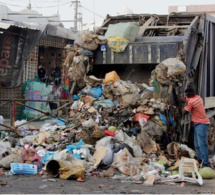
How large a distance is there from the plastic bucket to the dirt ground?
9cm

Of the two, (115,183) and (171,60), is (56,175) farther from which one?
(171,60)

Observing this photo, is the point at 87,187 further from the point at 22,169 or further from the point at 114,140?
the point at 114,140

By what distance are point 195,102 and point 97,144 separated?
158 centimetres

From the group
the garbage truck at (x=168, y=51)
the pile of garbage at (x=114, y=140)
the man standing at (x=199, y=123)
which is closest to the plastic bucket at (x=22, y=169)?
the pile of garbage at (x=114, y=140)

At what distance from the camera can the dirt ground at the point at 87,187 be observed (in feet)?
14.7

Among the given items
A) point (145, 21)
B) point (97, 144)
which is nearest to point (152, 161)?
point (97, 144)

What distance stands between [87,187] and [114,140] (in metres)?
1.53

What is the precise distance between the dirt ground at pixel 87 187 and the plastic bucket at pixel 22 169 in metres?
0.09

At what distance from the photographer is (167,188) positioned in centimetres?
482

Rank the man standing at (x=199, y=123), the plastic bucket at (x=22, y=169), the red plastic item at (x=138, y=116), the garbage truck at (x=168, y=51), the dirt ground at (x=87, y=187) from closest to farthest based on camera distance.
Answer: the dirt ground at (x=87, y=187), the plastic bucket at (x=22, y=169), the man standing at (x=199, y=123), the red plastic item at (x=138, y=116), the garbage truck at (x=168, y=51)

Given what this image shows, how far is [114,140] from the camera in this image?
243 inches

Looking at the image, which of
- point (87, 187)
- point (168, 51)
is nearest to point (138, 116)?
point (168, 51)

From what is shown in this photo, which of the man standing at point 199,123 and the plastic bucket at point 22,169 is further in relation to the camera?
the man standing at point 199,123

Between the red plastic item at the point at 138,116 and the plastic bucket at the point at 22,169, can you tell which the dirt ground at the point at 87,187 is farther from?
the red plastic item at the point at 138,116
